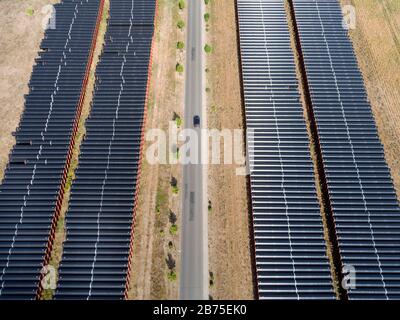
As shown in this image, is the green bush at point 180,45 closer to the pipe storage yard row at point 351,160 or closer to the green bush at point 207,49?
the green bush at point 207,49

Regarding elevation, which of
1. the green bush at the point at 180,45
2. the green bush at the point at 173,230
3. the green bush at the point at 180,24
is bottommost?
the green bush at the point at 173,230

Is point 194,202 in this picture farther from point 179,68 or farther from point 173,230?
point 179,68

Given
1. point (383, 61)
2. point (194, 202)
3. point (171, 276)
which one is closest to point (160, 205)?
point (194, 202)

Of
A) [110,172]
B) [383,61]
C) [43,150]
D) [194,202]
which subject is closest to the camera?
[194,202]

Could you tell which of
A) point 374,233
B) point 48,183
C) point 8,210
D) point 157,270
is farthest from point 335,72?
point 8,210

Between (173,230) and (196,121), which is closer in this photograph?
(173,230)

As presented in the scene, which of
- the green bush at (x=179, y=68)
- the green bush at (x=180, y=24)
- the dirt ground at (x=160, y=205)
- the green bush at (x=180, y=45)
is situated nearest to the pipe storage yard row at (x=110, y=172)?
the dirt ground at (x=160, y=205)
